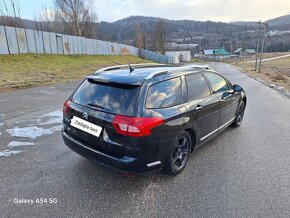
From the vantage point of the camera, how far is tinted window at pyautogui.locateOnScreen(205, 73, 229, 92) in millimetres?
4201

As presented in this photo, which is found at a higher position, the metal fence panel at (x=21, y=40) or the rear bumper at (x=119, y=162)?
the metal fence panel at (x=21, y=40)

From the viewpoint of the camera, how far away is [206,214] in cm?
254

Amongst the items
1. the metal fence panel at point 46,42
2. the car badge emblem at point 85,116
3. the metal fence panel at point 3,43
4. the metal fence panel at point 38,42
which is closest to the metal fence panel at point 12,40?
the metal fence panel at point 3,43

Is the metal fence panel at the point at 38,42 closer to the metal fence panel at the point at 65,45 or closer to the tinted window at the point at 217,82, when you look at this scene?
the metal fence panel at the point at 65,45

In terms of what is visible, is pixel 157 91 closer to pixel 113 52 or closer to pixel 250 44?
pixel 113 52

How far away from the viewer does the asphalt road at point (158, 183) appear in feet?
8.56

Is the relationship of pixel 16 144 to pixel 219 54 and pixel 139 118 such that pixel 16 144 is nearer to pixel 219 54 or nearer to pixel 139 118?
pixel 139 118

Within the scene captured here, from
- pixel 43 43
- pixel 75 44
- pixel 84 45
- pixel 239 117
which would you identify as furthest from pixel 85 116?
pixel 84 45

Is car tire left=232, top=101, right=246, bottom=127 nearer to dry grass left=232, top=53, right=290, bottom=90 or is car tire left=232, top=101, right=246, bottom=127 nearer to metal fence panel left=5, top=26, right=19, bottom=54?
dry grass left=232, top=53, right=290, bottom=90

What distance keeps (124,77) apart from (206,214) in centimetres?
197

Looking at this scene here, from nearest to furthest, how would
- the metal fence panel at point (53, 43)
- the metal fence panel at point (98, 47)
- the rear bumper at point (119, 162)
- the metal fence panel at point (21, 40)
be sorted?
the rear bumper at point (119, 162), the metal fence panel at point (21, 40), the metal fence panel at point (53, 43), the metal fence panel at point (98, 47)

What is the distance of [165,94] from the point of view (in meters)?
3.10

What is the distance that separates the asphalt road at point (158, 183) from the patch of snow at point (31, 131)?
6 centimetres

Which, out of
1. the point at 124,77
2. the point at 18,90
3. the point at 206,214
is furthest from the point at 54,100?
the point at 206,214
